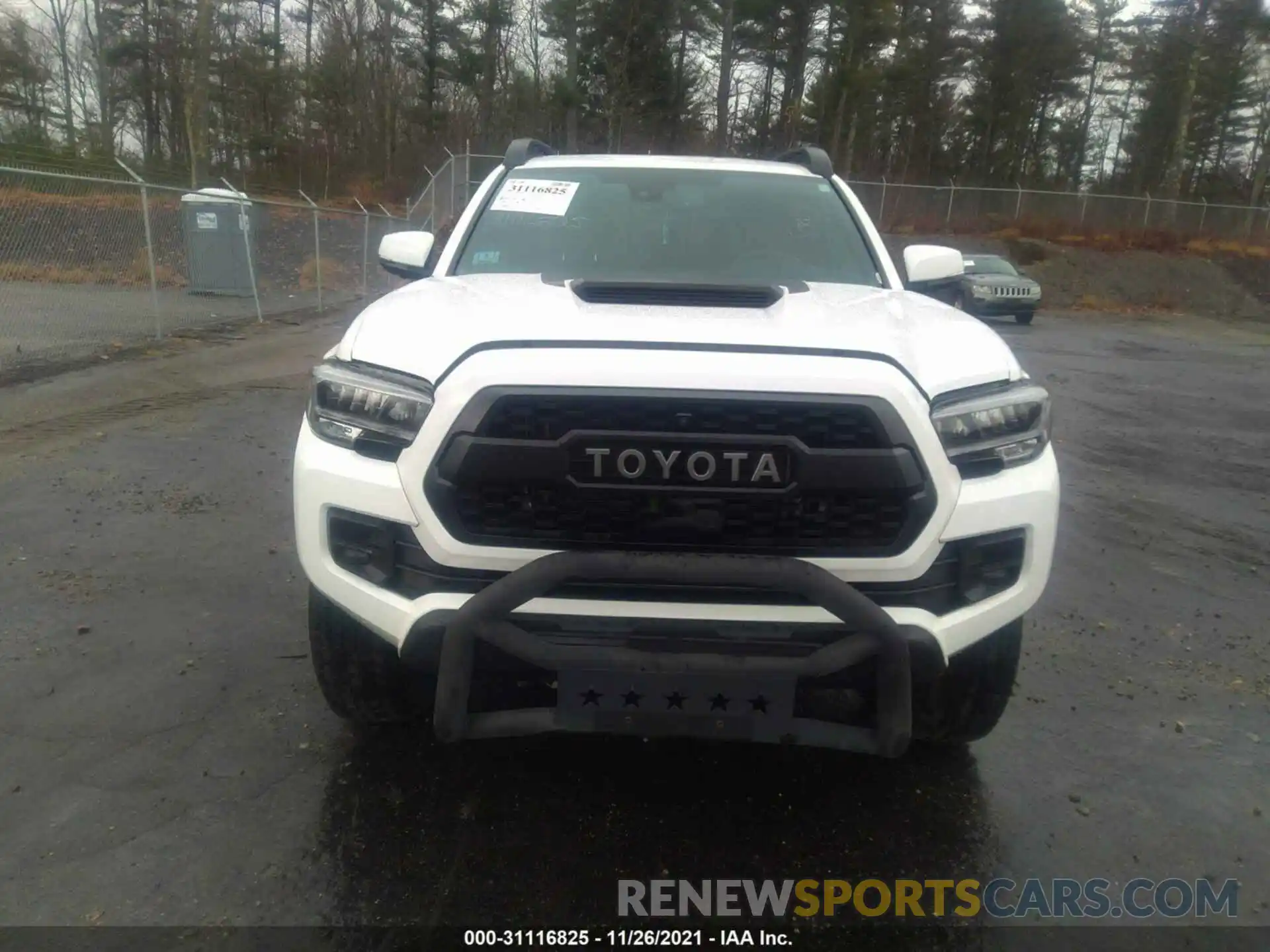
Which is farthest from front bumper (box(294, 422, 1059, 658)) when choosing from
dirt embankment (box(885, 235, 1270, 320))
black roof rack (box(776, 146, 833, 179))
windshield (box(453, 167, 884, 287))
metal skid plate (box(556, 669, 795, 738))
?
dirt embankment (box(885, 235, 1270, 320))

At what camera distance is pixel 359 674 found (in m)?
2.79

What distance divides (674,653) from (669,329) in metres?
0.80

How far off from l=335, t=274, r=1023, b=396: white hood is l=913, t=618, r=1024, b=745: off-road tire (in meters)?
0.76

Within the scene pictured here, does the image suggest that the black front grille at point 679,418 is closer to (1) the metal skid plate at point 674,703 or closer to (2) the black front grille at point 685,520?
(2) the black front grille at point 685,520

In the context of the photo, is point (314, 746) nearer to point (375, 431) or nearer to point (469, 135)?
point (375, 431)

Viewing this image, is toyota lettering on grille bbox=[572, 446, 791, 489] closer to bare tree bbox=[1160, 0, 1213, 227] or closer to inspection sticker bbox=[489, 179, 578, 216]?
inspection sticker bbox=[489, 179, 578, 216]

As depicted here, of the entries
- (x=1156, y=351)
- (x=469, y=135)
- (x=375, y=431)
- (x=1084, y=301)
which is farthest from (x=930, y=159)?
(x=375, y=431)

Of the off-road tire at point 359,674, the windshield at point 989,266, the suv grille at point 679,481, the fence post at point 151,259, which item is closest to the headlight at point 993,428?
the suv grille at point 679,481

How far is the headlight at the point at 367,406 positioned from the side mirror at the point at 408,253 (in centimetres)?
138

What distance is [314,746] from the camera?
3012 mm

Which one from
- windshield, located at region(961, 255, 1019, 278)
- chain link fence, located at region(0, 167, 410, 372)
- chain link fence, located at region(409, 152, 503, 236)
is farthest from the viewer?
chain link fence, located at region(409, 152, 503, 236)

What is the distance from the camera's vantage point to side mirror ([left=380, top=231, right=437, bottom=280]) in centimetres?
388

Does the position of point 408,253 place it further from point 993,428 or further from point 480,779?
point 993,428

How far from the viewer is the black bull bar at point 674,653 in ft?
7.09
